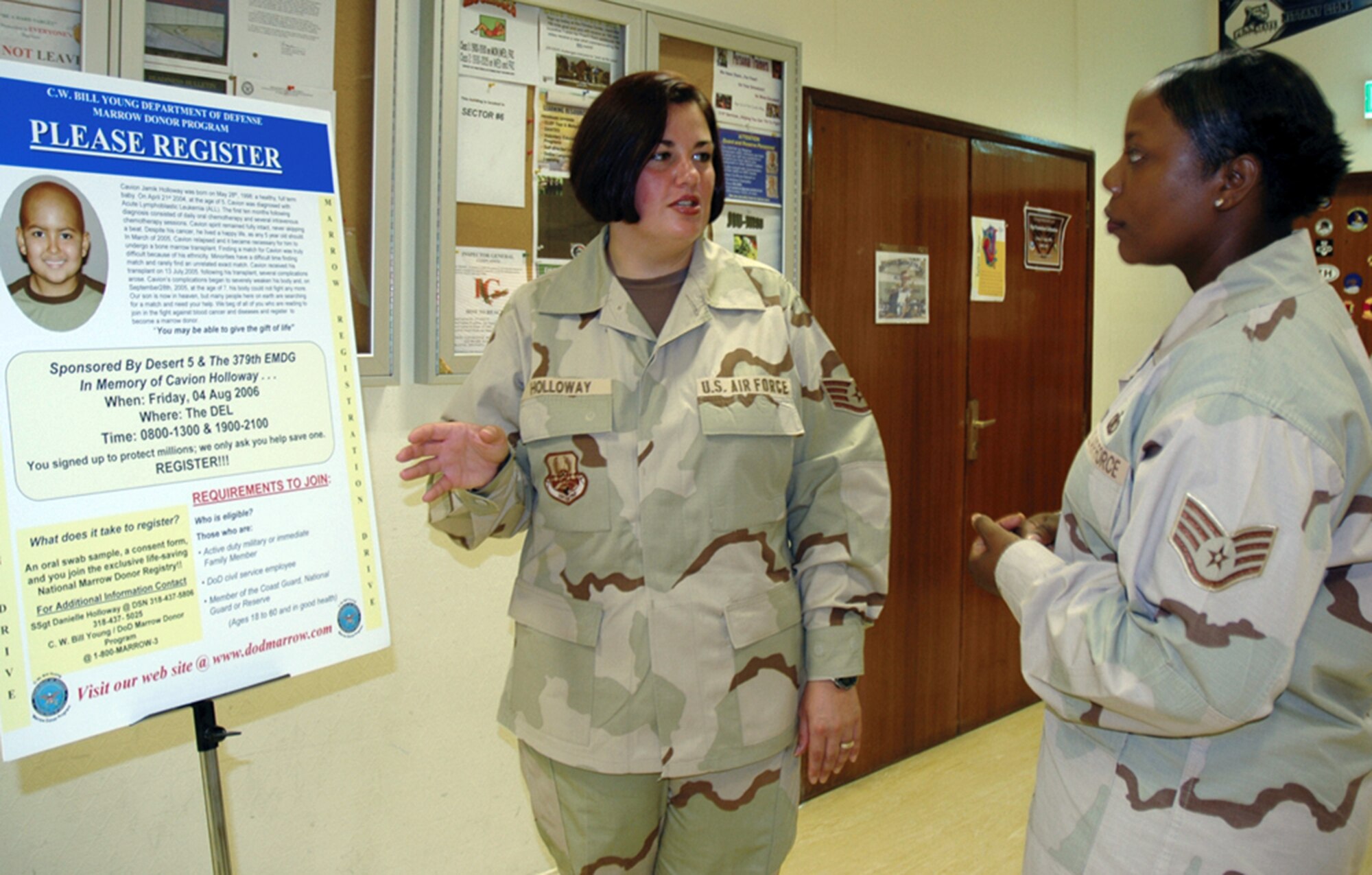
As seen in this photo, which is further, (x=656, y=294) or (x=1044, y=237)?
(x=1044, y=237)

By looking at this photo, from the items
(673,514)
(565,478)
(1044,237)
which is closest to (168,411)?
(565,478)

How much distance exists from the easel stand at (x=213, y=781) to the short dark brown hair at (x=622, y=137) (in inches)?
33.3

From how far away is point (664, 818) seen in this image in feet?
4.43

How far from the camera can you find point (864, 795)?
274cm

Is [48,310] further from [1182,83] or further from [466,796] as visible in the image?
[466,796]

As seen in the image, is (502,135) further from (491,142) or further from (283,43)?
(283,43)

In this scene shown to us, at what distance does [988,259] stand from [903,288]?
0.47 m

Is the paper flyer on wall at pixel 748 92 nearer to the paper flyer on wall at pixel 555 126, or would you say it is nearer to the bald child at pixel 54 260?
the paper flyer on wall at pixel 555 126

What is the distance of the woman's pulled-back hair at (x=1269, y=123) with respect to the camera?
0.90m

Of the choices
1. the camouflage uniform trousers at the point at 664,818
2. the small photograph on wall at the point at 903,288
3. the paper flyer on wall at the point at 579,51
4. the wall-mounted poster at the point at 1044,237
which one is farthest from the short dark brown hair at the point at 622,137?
the wall-mounted poster at the point at 1044,237

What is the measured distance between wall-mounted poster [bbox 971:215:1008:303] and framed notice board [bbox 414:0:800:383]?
130cm

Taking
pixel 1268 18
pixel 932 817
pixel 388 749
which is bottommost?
pixel 932 817

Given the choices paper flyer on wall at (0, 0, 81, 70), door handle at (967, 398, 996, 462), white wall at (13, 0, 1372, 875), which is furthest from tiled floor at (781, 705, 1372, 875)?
paper flyer on wall at (0, 0, 81, 70)

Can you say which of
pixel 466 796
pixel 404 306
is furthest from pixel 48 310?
pixel 466 796
